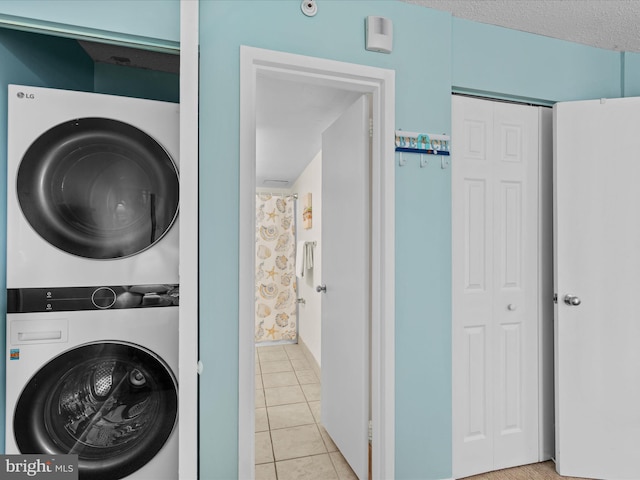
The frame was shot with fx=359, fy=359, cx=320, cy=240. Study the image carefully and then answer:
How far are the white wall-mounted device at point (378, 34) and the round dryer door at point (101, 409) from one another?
5.21 feet

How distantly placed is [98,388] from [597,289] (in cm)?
233

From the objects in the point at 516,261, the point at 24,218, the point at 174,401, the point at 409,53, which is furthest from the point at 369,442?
the point at 409,53

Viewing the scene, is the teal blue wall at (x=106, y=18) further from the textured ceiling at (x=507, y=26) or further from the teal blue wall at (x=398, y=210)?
the textured ceiling at (x=507, y=26)

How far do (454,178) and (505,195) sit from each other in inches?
12.9

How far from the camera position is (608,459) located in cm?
184

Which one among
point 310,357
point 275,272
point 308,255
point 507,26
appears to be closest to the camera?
point 507,26

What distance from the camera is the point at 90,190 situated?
1323 mm

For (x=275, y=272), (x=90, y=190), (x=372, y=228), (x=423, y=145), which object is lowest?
(x=275, y=272)

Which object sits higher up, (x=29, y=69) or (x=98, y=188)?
(x=29, y=69)

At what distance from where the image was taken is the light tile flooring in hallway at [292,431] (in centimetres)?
195

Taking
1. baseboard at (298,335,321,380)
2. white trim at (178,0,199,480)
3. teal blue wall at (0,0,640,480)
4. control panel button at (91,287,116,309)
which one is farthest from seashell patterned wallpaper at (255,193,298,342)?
white trim at (178,0,199,480)

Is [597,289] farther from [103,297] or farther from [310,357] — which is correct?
[310,357]

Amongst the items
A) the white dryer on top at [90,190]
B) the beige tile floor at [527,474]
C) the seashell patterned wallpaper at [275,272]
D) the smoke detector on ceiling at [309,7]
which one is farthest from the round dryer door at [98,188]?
the seashell patterned wallpaper at [275,272]

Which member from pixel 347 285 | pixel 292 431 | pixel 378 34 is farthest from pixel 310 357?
pixel 378 34
